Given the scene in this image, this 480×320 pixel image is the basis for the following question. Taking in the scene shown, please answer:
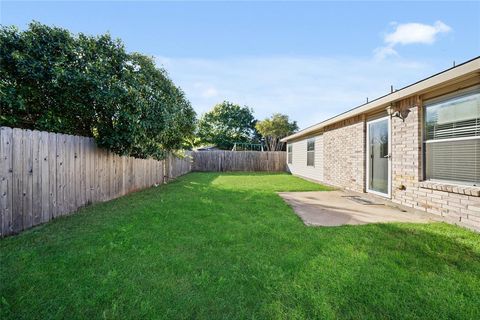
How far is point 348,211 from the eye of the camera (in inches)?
183

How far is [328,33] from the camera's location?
297 inches

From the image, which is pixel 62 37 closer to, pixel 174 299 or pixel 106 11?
pixel 106 11

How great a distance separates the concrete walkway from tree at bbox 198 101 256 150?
2491 centimetres

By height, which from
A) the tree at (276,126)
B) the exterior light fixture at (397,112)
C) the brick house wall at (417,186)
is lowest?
the brick house wall at (417,186)

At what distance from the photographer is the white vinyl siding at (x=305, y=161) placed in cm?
1020

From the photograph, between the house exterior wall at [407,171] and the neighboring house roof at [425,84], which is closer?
the neighboring house roof at [425,84]

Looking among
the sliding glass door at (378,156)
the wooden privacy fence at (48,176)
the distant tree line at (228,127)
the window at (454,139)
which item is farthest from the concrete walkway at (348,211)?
the distant tree line at (228,127)

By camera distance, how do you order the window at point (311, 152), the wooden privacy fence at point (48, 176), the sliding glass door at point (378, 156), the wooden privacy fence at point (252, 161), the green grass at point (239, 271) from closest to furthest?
the green grass at point (239, 271) → the wooden privacy fence at point (48, 176) → the sliding glass door at point (378, 156) → the window at point (311, 152) → the wooden privacy fence at point (252, 161)

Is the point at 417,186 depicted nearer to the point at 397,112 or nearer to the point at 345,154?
the point at 397,112

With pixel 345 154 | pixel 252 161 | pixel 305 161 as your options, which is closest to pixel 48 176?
pixel 345 154

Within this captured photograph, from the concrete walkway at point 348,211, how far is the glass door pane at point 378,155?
16.9 inches

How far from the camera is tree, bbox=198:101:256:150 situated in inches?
1217

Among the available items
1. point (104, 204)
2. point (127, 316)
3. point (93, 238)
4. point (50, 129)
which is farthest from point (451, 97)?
point (50, 129)

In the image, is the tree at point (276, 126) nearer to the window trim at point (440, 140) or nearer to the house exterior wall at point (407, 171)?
the house exterior wall at point (407, 171)
